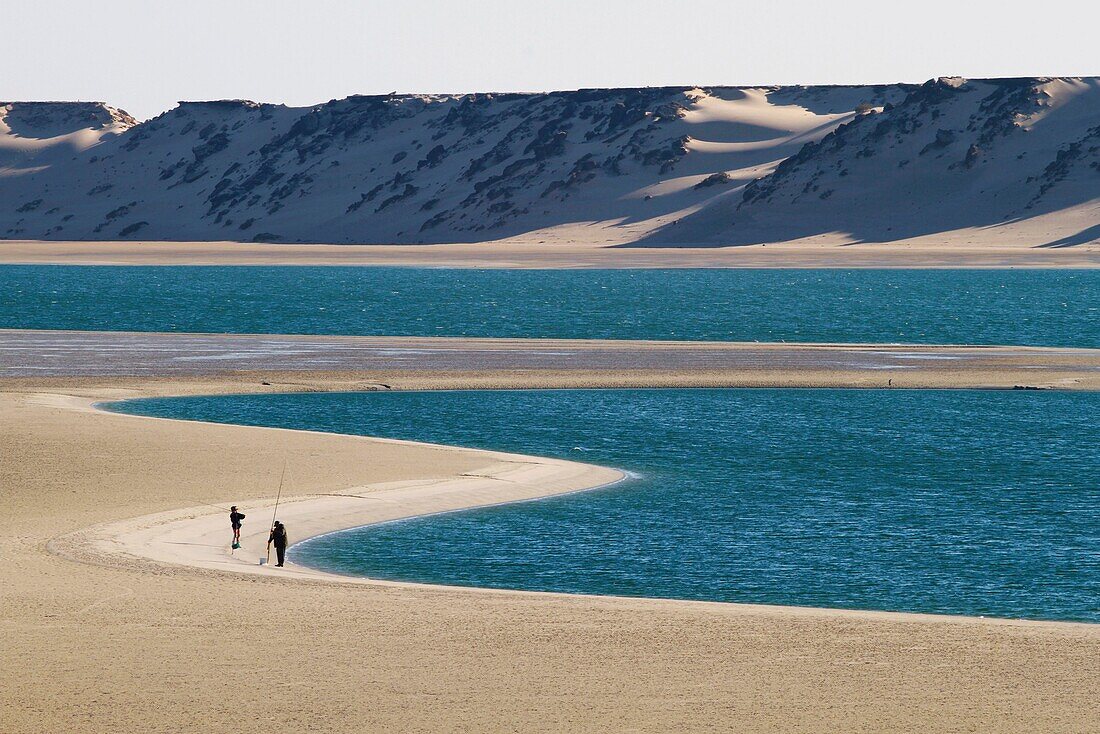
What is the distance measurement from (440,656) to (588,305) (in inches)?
3795

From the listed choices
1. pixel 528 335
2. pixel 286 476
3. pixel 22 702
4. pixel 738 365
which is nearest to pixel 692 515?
pixel 286 476

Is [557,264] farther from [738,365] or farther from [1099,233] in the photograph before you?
[738,365]

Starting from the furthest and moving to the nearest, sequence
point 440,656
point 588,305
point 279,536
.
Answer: point 588,305 → point 279,536 → point 440,656

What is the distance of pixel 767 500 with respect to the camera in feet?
121

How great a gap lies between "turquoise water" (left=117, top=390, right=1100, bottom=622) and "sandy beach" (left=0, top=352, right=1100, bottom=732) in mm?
2643

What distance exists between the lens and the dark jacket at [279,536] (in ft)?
91.0

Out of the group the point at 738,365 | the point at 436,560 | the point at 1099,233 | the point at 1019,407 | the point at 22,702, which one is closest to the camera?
the point at 22,702

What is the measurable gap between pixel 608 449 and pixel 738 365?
22070 mm

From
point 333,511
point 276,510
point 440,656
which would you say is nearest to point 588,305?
point 333,511

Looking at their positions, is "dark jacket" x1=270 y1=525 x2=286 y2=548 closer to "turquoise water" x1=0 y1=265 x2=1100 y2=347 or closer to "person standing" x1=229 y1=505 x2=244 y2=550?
"person standing" x1=229 y1=505 x2=244 y2=550

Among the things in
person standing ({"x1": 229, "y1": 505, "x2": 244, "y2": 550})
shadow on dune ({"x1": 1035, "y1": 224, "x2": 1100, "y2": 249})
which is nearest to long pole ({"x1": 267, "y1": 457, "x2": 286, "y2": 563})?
person standing ({"x1": 229, "y1": 505, "x2": 244, "y2": 550})

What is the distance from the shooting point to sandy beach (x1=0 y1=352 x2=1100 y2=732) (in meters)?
17.5

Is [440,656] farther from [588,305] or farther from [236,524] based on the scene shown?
[588,305]

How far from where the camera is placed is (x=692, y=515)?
34.6 meters
